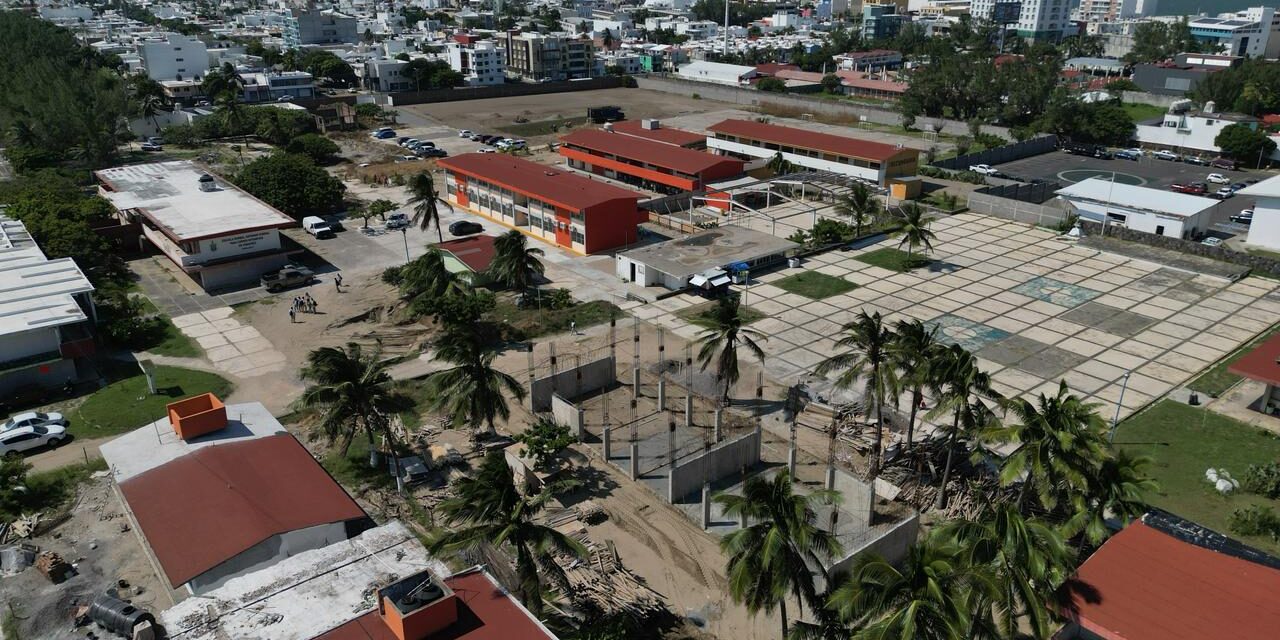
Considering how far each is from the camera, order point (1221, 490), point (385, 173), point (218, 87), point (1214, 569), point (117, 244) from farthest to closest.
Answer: point (218, 87)
point (385, 173)
point (117, 244)
point (1221, 490)
point (1214, 569)

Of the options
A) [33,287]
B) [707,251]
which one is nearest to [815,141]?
[707,251]

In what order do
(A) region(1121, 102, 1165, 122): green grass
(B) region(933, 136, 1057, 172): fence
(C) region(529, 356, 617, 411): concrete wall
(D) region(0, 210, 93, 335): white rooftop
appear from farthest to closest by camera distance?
(A) region(1121, 102, 1165, 122): green grass
(B) region(933, 136, 1057, 172): fence
(D) region(0, 210, 93, 335): white rooftop
(C) region(529, 356, 617, 411): concrete wall

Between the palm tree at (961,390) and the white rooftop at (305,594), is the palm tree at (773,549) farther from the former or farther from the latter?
the palm tree at (961,390)

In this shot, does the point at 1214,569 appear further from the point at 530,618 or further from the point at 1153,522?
the point at 530,618

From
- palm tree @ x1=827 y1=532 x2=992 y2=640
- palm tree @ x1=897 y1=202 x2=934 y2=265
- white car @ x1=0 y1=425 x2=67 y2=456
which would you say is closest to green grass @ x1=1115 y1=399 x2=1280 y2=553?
palm tree @ x1=827 y1=532 x2=992 y2=640

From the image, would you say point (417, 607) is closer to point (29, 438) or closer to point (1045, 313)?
point (29, 438)

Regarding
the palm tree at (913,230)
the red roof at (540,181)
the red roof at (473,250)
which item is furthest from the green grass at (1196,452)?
the red roof at (473,250)

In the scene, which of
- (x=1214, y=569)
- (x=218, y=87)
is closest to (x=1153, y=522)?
(x=1214, y=569)

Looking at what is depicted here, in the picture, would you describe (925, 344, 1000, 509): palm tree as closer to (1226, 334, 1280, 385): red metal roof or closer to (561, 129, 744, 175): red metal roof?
(1226, 334, 1280, 385): red metal roof
